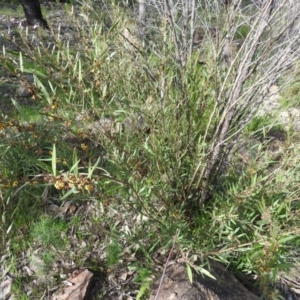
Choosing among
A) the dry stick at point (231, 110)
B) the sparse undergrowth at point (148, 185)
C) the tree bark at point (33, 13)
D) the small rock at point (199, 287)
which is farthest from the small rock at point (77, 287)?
the tree bark at point (33, 13)

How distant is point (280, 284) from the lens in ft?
6.01

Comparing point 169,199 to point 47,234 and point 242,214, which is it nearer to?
point 242,214

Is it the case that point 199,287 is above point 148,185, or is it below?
below

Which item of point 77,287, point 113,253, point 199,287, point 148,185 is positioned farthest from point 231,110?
point 77,287

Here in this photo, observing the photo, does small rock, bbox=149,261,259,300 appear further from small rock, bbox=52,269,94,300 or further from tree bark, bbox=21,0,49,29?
tree bark, bbox=21,0,49,29

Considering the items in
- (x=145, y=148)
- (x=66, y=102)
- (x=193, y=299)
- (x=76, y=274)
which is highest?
(x=66, y=102)

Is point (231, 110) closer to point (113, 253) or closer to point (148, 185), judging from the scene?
point (148, 185)

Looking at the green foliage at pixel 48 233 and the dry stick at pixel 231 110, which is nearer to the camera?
the dry stick at pixel 231 110

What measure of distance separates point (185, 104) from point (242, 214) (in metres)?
0.69

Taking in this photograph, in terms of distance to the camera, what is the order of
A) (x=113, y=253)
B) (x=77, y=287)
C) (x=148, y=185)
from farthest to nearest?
(x=113, y=253), (x=77, y=287), (x=148, y=185)

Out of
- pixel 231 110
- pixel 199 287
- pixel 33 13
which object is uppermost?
pixel 231 110

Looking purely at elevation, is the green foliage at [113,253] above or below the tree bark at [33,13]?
below

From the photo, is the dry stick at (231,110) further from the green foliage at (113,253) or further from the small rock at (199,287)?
the green foliage at (113,253)

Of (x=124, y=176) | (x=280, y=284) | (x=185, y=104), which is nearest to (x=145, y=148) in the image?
(x=124, y=176)
